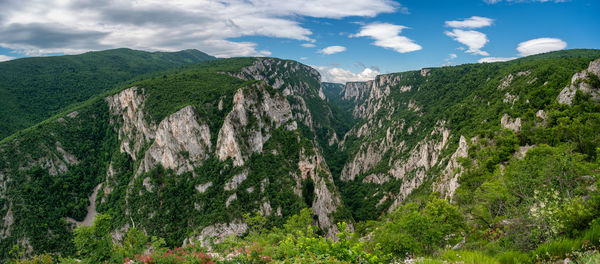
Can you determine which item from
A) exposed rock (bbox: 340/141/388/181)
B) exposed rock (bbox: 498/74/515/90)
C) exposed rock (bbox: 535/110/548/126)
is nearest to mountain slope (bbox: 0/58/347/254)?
exposed rock (bbox: 340/141/388/181)

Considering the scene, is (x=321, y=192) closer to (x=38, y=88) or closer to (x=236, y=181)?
(x=236, y=181)

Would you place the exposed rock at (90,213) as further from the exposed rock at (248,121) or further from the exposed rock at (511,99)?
the exposed rock at (511,99)

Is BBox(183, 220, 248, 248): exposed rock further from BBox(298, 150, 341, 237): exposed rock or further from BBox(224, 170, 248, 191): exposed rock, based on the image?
BBox(298, 150, 341, 237): exposed rock

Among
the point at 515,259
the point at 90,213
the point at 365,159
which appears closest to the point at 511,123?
the point at 515,259

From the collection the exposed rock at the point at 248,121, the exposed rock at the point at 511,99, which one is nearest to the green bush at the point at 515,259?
the exposed rock at the point at 511,99

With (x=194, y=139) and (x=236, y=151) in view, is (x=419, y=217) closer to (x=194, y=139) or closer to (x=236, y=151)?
(x=236, y=151)

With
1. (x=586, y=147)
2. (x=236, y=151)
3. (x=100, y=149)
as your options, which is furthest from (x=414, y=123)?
(x=100, y=149)
